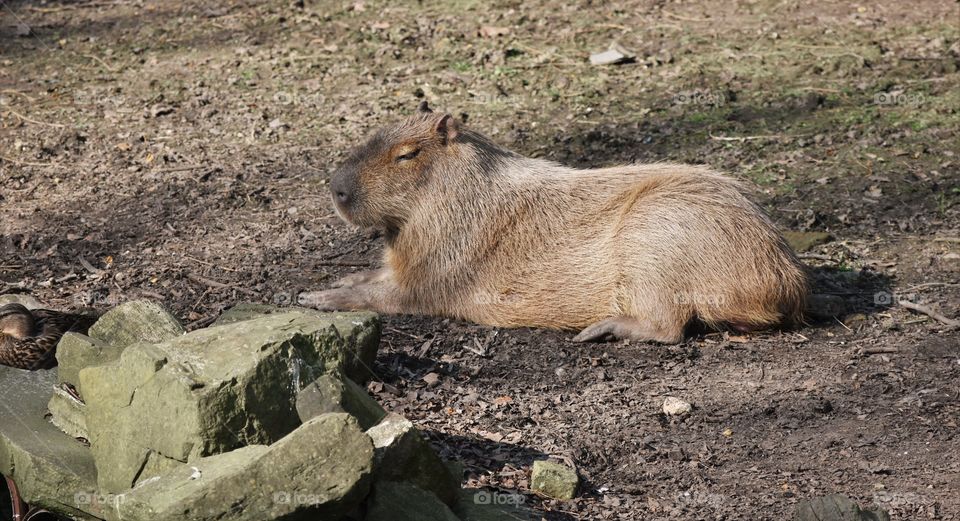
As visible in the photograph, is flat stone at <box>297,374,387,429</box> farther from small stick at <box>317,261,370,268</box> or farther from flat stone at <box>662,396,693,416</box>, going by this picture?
small stick at <box>317,261,370,268</box>

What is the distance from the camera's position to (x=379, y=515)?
327 cm

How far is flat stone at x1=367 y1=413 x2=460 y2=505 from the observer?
11.3ft

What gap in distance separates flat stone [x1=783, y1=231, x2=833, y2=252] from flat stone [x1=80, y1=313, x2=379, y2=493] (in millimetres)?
3206

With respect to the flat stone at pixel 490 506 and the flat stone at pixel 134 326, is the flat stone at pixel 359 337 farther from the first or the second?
the flat stone at pixel 490 506

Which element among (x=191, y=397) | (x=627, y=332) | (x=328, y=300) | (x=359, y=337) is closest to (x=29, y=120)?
(x=328, y=300)

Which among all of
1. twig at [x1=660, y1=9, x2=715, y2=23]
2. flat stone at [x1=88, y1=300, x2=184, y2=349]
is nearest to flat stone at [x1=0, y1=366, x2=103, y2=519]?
flat stone at [x1=88, y1=300, x2=184, y2=349]

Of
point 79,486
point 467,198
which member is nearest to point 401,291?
point 467,198

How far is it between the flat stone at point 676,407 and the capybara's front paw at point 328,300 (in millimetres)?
1740

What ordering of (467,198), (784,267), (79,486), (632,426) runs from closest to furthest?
(79,486), (632,426), (784,267), (467,198)

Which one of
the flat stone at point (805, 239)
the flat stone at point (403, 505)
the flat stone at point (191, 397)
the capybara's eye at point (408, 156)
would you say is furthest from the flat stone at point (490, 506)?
the flat stone at point (805, 239)

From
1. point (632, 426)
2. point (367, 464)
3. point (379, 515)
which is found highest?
point (367, 464)

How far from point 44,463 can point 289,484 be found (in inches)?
43.2

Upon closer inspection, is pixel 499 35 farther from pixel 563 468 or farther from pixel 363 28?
pixel 563 468

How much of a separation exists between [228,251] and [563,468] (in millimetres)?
2908
